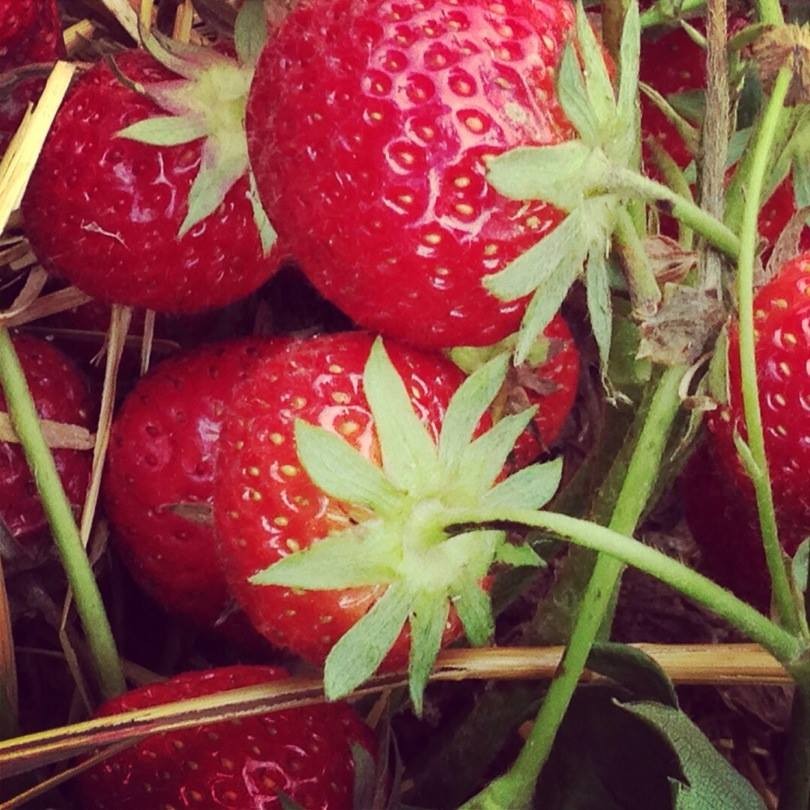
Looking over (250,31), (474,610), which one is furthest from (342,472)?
(250,31)

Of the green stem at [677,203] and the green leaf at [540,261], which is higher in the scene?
the green stem at [677,203]

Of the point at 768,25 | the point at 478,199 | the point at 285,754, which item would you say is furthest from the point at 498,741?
the point at 768,25

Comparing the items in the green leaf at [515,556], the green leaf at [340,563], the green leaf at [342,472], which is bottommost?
the green leaf at [515,556]

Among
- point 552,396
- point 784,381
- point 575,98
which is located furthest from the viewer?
point 552,396

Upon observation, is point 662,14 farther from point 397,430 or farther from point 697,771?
point 697,771

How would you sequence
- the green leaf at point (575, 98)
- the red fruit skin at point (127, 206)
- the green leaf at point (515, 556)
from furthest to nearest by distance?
the red fruit skin at point (127, 206)
the green leaf at point (515, 556)
the green leaf at point (575, 98)

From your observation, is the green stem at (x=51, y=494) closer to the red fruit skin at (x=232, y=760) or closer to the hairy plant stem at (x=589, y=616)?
the red fruit skin at (x=232, y=760)

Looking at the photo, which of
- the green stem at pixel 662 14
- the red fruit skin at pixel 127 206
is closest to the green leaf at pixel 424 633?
the red fruit skin at pixel 127 206

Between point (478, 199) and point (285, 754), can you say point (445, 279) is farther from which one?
point (285, 754)
